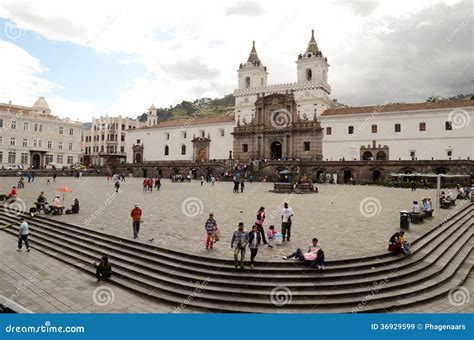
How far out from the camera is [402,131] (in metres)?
45.2

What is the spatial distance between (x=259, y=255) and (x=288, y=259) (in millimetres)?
987

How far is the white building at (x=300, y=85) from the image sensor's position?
53.1m

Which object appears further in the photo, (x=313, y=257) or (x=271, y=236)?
(x=271, y=236)

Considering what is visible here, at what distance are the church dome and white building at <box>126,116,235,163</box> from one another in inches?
654

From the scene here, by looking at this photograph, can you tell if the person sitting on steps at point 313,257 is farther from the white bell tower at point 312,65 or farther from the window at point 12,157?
the window at point 12,157

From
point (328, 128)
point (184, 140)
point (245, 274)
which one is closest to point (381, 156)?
point (328, 128)

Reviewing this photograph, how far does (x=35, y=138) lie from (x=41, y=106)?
11726 millimetres

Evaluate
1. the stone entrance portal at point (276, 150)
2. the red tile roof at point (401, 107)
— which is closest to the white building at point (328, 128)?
the red tile roof at point (401, 107)

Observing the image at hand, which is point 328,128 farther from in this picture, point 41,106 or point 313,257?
point 41,106

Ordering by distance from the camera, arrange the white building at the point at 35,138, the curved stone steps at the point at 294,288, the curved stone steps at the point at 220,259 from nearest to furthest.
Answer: the curved stone steps at the point at 294,288, the curved stone steps at the point at 220,259, the white building at the point at 35,138

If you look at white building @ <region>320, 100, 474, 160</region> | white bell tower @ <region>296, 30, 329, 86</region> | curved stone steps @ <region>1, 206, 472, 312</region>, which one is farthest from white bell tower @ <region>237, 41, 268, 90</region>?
curved stone steps @ <region>1, 206, 472, 312</region>

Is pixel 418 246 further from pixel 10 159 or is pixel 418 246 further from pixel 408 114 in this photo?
pixel 10 159

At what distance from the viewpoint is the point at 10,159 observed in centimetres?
5634

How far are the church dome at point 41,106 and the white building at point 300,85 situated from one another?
129 feet
